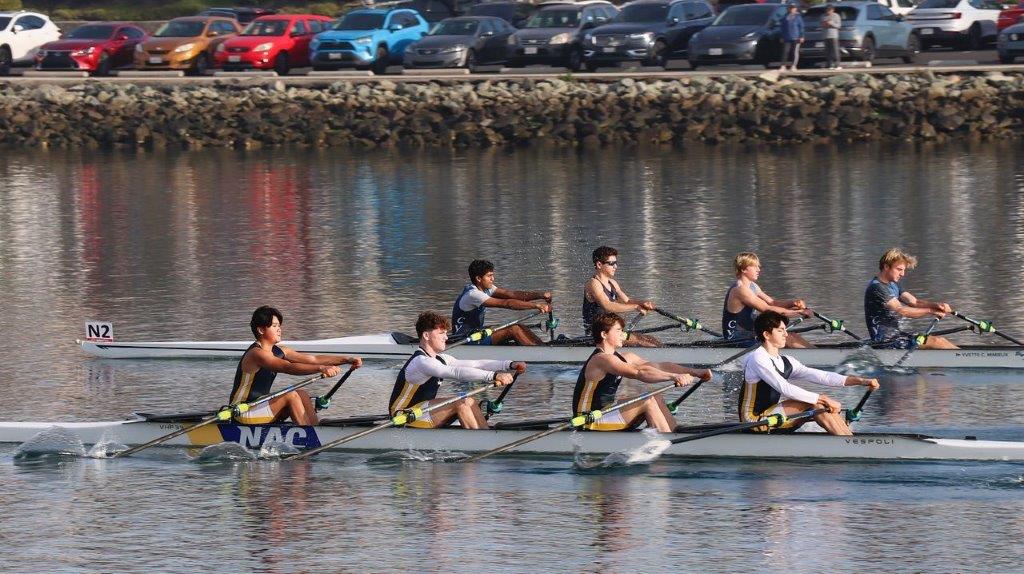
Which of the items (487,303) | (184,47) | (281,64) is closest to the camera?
(487,303)

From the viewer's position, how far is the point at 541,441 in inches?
606

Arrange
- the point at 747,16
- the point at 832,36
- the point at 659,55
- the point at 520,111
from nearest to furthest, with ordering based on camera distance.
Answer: the point at 832,36, the point at 747,16, the point at 520,111, the point at 659,55

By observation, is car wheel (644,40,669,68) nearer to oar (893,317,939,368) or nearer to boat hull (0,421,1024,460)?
oar (893,317,939,368)

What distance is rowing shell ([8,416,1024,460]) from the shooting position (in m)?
14.8

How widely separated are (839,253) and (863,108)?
1563 centimetres

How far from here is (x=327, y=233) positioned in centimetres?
3052

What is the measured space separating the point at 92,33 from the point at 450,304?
30.8 m

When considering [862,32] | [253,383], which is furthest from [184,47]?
[253,383]

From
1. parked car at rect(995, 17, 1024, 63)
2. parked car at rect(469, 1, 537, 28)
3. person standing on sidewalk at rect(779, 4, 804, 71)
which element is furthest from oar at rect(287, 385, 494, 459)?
parked car at rect(469, 1, 537, 28)

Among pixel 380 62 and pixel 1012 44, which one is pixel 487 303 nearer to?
pixel 1012 44

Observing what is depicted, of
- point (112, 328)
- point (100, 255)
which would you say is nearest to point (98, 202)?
point (100, 255)

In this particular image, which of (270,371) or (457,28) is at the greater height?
(457,28)

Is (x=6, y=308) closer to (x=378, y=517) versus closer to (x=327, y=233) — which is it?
(x=327, y=233)

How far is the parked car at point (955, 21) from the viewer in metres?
44.8
